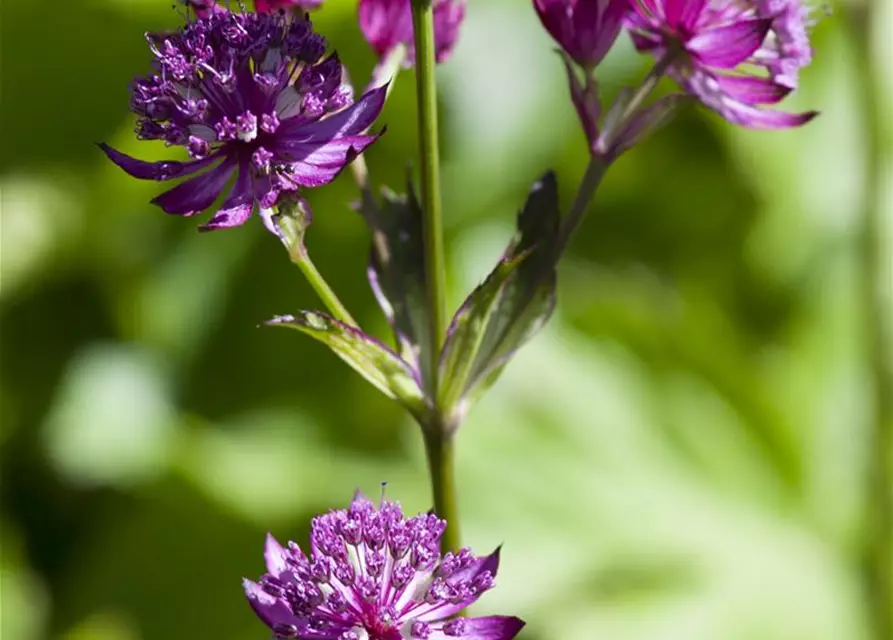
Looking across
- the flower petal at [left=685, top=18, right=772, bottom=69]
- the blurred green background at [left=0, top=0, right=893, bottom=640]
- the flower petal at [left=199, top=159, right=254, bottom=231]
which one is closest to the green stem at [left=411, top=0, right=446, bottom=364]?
the flower petal at [left=199, top=159, right=254, bottom=231]

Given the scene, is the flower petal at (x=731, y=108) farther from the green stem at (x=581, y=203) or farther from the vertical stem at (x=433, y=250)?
the vertical stem at (x=433, y=250)

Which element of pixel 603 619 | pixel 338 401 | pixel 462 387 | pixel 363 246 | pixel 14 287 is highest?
pixel 363 246

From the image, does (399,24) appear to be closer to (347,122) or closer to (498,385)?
(347,122)

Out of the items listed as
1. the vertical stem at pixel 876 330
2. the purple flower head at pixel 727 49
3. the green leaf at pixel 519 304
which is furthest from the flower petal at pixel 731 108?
the vertical stem at pixel 876 330

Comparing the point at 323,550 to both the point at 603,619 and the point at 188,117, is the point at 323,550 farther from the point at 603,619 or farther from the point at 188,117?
the point at 603,619

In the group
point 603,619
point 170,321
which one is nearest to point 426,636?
point 603,619
